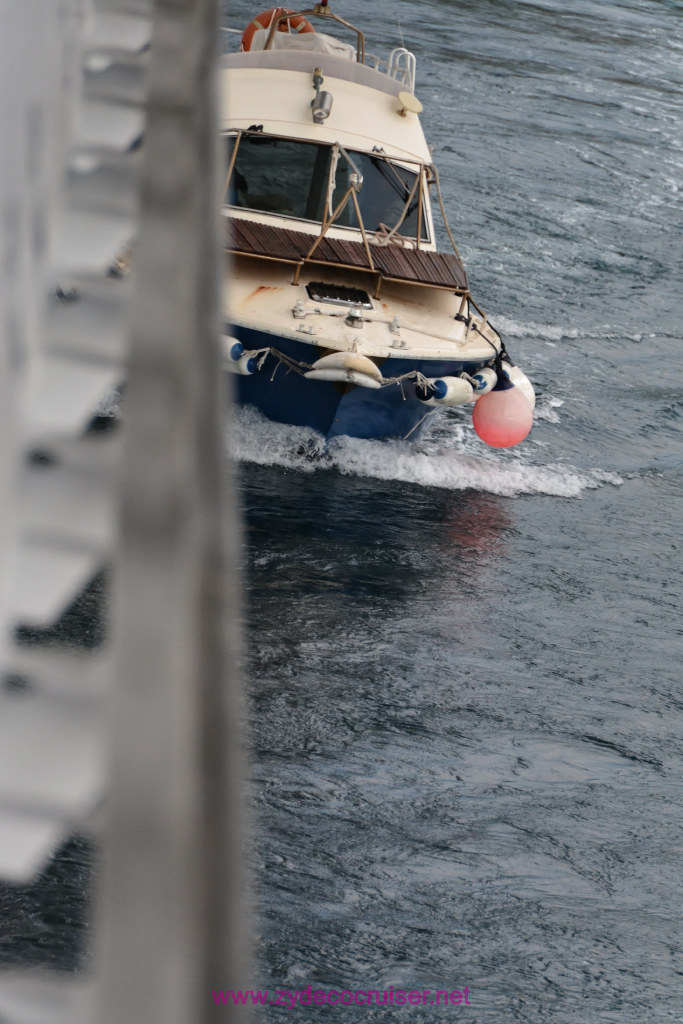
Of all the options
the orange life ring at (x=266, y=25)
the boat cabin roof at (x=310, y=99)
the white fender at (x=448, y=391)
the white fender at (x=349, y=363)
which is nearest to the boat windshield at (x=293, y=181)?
the boat cabin roof at (x=310, y=99)

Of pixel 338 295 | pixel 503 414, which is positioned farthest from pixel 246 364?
pixel 503 414

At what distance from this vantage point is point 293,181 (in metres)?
9.57

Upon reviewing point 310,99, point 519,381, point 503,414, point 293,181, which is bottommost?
point 503,414

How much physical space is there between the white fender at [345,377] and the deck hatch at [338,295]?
80 centimetres

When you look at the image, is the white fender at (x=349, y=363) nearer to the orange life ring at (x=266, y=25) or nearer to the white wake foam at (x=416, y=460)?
the white wake foam at (x=416, y=460)

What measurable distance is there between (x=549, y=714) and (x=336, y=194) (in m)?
5.05

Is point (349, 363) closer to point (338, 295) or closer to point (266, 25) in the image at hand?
point (338, 295)

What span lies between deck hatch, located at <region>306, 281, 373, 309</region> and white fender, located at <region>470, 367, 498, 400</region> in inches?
39.6

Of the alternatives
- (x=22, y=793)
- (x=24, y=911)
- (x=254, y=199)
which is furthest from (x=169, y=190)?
(x=254, y=199)

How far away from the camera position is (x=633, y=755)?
6602 millimetres

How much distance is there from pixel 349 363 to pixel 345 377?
12cm

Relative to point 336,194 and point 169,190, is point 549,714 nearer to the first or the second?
point 336,194

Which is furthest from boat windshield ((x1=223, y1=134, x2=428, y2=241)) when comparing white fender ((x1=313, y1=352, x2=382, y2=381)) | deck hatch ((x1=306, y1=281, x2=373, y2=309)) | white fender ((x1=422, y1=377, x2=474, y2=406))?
white fender ((x1=313, y1=352, x2=382, y2=381))

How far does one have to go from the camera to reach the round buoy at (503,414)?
8947 millimetres
